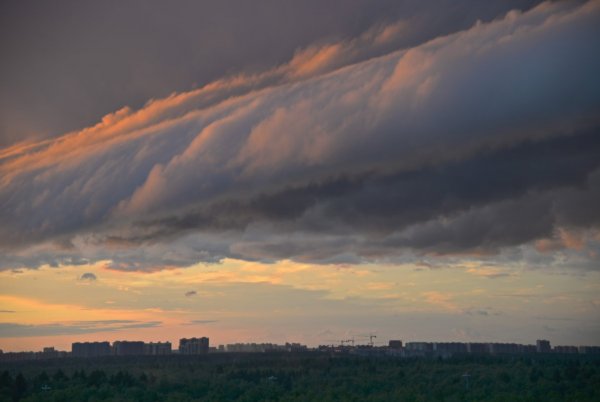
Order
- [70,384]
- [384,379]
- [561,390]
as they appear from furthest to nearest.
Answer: [384,379] → [70,384] → [561,390]

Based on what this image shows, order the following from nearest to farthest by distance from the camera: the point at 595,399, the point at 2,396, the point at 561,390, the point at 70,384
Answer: the point at 595,399 → the point at 561,390 → the point at 2,396 → the point at 70,384

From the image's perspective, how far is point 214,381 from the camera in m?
196

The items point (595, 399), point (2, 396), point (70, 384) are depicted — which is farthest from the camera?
point (70, 384)

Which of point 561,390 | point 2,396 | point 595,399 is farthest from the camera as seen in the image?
point 2,396

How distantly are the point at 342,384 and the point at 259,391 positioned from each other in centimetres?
2296

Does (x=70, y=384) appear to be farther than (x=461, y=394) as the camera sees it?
Yes

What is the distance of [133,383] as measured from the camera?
185750 millimetres

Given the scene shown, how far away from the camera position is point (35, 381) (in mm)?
191000

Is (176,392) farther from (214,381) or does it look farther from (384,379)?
(384,379)

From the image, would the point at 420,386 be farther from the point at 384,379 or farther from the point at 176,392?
the point at 176,392

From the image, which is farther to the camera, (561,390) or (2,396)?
(2,396)

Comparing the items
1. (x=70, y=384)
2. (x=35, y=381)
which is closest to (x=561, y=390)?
(x=70, y=384)

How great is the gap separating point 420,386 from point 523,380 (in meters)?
23.6

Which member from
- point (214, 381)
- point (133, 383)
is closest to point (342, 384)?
point (214, 381)
